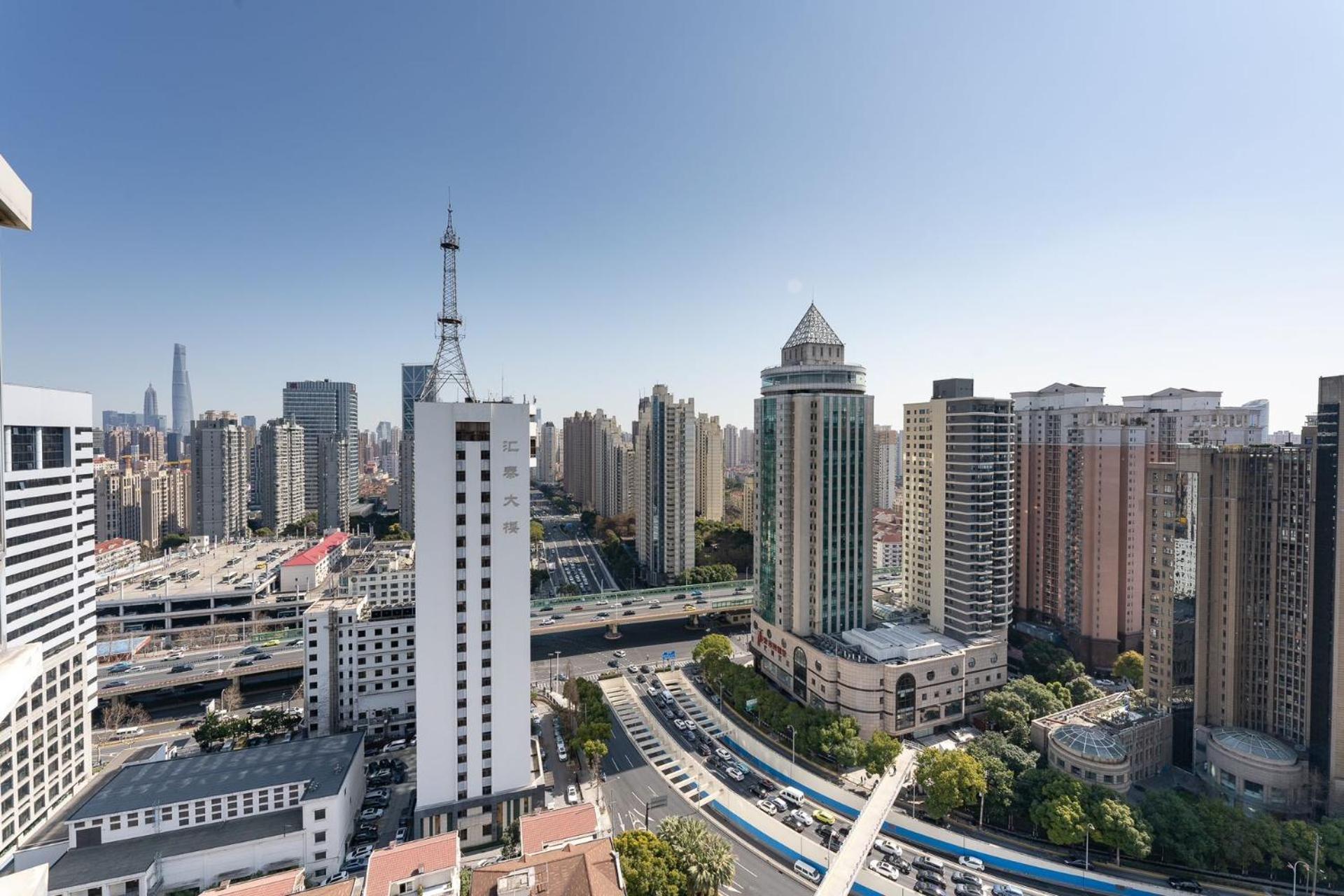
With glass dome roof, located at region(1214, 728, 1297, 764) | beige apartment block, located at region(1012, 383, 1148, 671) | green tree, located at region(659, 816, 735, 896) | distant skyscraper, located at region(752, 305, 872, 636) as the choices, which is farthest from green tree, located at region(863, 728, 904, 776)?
beige apartment block, located at region(1012, 383, 1148, 671)

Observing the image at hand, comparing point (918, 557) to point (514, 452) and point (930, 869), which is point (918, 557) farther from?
point (514, 452)

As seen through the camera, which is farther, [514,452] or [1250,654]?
[1250,654]

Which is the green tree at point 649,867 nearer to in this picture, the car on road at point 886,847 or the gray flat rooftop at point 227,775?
the car on road at point 886,847

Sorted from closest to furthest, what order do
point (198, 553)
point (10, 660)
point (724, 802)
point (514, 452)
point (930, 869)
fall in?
1. point (10, 660)
2. point (930, 869)
3. point (514, 452)
4. point (724, 802)
5. point (198, 553)

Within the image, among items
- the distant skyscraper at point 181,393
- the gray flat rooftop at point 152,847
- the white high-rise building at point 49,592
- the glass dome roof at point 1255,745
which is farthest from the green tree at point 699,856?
the distant skyscraper at point 181,393

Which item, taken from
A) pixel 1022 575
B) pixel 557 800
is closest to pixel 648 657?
pixel 557 800

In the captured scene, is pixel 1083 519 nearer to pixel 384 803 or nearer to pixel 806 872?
pixel 806 872

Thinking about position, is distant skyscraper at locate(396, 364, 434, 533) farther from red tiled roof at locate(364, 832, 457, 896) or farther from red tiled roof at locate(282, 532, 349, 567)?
red tiled roof at locate(364, 832, 457, 896)

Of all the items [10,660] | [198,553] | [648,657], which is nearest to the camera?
[10,660]
